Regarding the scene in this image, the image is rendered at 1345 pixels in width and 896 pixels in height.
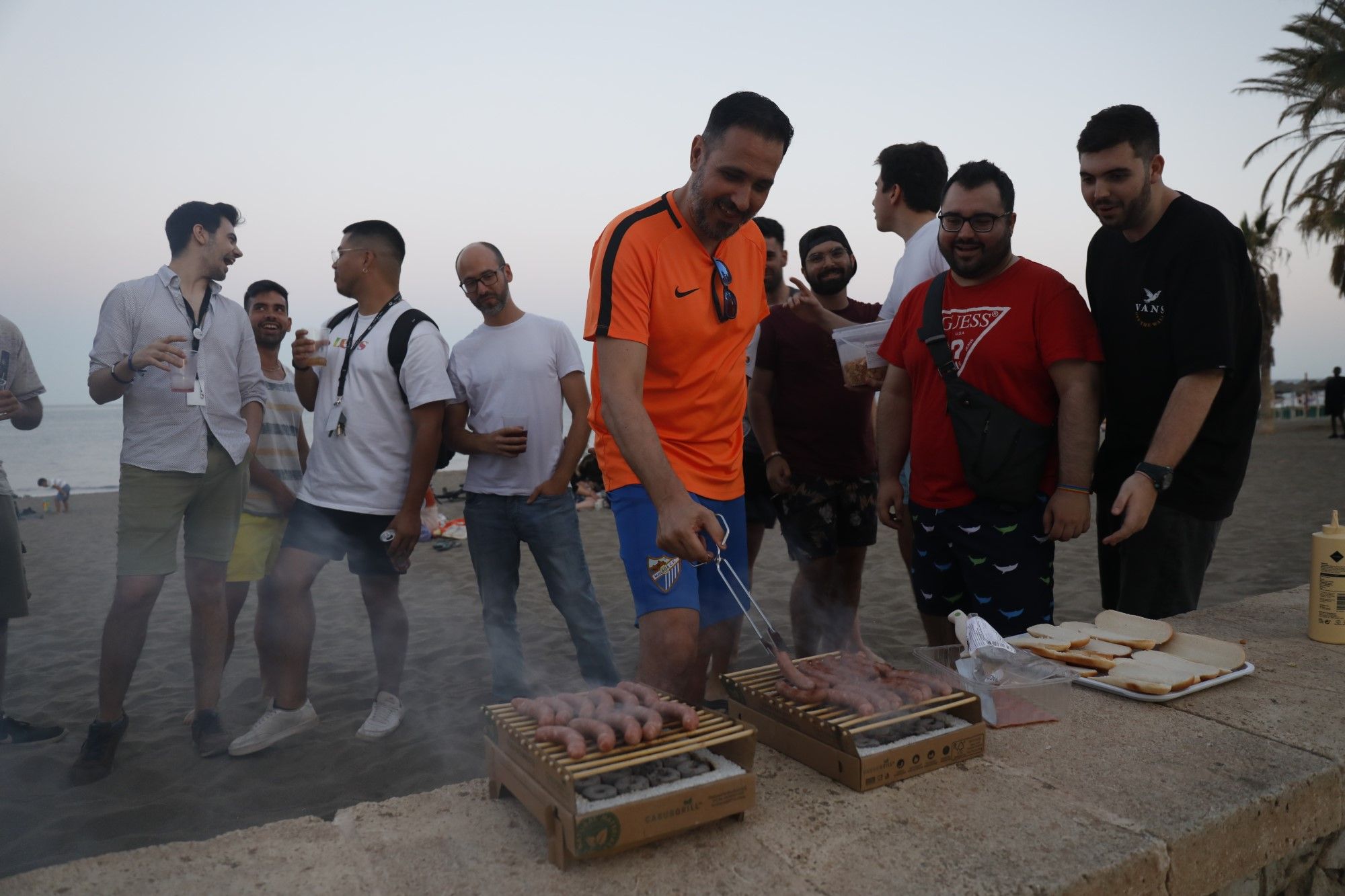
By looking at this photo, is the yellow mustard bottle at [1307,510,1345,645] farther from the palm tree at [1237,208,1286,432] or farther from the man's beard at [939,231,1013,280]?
the palm tree at [1237,208,1286,432]

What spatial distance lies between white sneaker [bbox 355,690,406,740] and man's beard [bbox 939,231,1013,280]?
342 cm

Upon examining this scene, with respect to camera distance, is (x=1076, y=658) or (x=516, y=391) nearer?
(x=1076, y=658)

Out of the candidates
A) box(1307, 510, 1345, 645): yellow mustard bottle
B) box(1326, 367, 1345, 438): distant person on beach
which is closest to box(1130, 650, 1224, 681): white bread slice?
box(1307, 510, 1345, 645): yellow mustard bottle

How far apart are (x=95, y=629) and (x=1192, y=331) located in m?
7.44

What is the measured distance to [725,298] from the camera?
270cm

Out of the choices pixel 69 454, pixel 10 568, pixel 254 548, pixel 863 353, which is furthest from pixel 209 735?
pixel 69 454

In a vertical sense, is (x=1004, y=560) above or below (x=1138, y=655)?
above

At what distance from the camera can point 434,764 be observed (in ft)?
12.6

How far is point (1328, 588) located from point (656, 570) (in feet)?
8.58

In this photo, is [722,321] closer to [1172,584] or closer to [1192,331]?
[1192,331]

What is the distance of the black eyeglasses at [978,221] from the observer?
9.87 ft

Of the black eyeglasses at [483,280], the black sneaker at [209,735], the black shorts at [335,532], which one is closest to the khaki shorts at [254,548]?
the black shorts at [335,532]

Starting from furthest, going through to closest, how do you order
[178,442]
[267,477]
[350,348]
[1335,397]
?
[1335,397] → [267,477] → [350,348] → [178,442]

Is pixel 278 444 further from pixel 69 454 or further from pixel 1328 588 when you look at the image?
pixel 69 454
